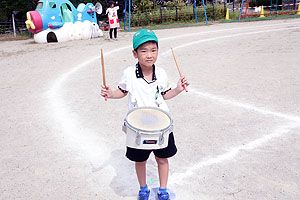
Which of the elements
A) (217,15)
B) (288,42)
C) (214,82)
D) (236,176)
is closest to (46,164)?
(236,176)

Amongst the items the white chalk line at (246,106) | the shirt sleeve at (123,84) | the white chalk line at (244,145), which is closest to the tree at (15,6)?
the white chalk line at (246,106)

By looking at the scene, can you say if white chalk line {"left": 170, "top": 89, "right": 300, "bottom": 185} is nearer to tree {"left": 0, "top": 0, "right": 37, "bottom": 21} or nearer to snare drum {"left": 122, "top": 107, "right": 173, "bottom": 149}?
snare drum {"left": 122, "top": 107, "right": 173, "bottom": 149}

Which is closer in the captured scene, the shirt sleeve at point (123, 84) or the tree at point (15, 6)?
the shirt sleeve at point (123, 84)

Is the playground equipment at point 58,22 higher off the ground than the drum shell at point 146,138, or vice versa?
the playground equipment at point 58,22

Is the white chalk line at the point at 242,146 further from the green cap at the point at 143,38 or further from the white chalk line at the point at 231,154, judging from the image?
the green cap at the point at 143,38

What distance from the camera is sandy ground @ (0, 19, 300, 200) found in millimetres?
2652

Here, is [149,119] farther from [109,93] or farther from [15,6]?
[15,6]

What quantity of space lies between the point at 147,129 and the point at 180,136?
5.45 ft

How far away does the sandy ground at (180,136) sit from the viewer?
2652 mm

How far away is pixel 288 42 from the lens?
9836 mm

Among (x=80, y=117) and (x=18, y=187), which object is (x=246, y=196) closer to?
(x=18, y=187)

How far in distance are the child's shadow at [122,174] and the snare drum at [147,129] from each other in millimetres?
699

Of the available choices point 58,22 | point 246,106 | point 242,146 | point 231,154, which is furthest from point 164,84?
point 58,22

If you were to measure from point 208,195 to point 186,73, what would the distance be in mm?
4734
